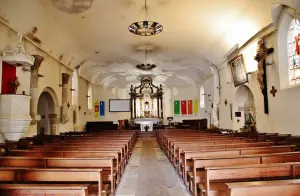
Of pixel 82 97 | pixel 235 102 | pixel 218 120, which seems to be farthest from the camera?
pixel 82 97

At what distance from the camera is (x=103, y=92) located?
705 inches

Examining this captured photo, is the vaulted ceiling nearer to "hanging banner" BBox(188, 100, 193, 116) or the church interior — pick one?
the church interior

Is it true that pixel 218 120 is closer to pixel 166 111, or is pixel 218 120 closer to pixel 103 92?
pixel 166 111

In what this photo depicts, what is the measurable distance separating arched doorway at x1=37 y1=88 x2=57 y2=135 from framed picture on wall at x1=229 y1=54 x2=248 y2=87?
285 inches

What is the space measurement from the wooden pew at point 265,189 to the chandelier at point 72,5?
6.55 m

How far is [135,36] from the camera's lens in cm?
960

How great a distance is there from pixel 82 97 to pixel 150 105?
242 inches

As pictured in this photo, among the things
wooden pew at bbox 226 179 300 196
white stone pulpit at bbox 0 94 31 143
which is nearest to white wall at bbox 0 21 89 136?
white stone pulpit at bbox 0 94 31 143

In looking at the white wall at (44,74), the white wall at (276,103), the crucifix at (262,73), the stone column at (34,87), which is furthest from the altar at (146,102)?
the crucifix at (262,73)

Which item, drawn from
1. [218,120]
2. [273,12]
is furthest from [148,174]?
[218,120]

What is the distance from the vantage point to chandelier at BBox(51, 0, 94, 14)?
6719 millimetres

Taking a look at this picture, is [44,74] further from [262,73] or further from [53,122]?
[262,73]

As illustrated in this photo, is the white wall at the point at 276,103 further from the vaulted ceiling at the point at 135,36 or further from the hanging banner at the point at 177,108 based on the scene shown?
the hanging banner at the point at 177,108

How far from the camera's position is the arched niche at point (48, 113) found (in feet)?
31.1
